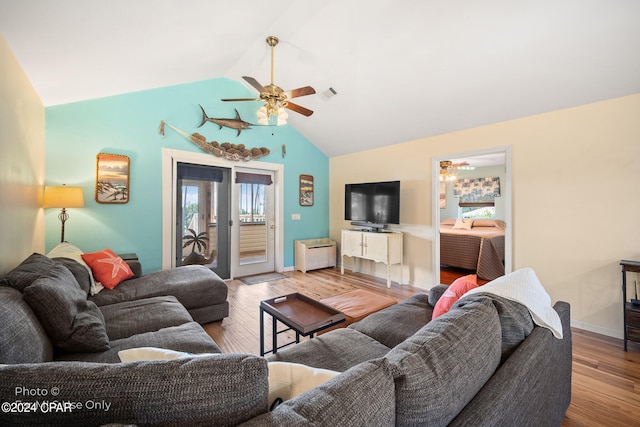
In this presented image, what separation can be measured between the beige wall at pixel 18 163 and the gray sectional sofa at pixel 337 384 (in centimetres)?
105

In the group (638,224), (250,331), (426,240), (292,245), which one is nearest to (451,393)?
(250,331)

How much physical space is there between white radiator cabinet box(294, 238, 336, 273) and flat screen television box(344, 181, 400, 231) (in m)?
0.83

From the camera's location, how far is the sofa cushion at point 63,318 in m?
1.33

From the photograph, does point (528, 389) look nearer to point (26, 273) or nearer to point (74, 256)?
point (26, 273)

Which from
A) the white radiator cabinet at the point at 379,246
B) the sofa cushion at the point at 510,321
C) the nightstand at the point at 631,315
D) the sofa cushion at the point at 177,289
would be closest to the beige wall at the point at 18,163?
the sofa cushion at the point at 177,289

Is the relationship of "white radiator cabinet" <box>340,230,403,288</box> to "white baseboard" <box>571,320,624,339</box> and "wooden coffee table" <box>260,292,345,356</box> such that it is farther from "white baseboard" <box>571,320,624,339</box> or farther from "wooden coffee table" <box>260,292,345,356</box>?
"wooden coffee table" <box>260,292,345,356</box>

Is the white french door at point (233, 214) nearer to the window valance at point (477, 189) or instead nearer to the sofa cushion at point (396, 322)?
the sofa cushion at point (396, 322)

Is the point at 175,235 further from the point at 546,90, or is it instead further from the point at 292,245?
the point at 546,90

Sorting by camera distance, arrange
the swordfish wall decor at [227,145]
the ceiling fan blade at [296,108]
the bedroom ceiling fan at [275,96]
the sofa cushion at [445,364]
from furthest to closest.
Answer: the swordfish wall decor at [227,145]
the ceiling fan blade at [296,108]
the bedroom ceiling fan at [275,96]
the sofa cushion at [445,364]

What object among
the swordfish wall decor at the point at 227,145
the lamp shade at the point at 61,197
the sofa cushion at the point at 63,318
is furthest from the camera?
the swordfish wall decor at the point at 227,145

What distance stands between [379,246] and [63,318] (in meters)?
3.70

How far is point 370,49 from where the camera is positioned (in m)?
2.95

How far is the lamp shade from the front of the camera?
107 inches

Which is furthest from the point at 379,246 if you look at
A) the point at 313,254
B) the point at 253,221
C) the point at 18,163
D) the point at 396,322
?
the point at 18,163
